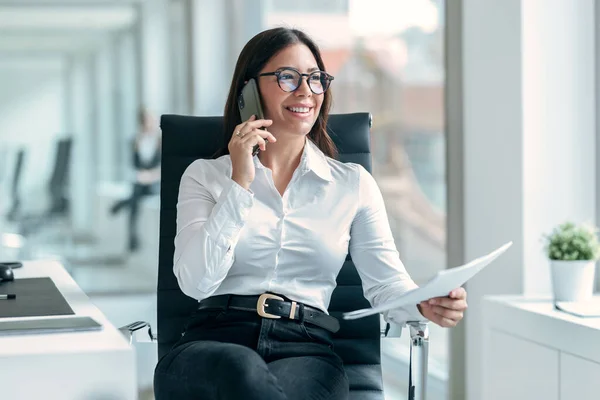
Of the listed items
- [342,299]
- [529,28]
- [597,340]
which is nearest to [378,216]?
[342,299]

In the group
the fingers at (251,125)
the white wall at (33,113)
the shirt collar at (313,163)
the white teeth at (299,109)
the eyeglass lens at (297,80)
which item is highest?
the white wall at (33,113)

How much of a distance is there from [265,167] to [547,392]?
111 centimetres

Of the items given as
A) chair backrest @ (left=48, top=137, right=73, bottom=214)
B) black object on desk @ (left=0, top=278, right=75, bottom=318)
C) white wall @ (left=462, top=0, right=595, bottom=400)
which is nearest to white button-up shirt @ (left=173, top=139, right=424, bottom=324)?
black object on desk @ (left=0, top=278, right=75, bottom=318)

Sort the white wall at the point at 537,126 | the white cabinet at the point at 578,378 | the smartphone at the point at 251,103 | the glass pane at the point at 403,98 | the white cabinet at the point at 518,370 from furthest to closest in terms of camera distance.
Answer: the glass pane at the point at 403,98 < the white wall at the point at 537,126 < the white cabinet at the point at 518,370 < the white cabinet at the point at 578,378 < the smartphone at the point at 251,103

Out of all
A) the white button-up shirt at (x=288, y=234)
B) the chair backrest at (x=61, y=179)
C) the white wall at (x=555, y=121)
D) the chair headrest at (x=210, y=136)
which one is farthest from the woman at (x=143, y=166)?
the white button-up shirt at (x=288, y=234)

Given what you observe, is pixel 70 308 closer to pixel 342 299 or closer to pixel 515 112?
pixel 342 299

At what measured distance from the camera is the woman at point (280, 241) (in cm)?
178

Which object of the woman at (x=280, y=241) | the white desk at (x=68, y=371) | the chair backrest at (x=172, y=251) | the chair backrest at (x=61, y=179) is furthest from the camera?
the chair backrest at (x=61, y=179)

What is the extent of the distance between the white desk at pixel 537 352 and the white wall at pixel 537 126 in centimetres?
12

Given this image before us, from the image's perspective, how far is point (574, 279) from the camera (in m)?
2.56

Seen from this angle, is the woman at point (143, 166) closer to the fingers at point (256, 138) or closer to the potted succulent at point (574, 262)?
the potted succulent at point (574, 262)

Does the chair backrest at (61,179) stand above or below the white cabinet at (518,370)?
above

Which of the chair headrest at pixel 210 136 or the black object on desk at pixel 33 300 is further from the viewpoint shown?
the chair headrest at pixel 210 136

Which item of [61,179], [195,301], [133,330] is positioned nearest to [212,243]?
[133,330]
